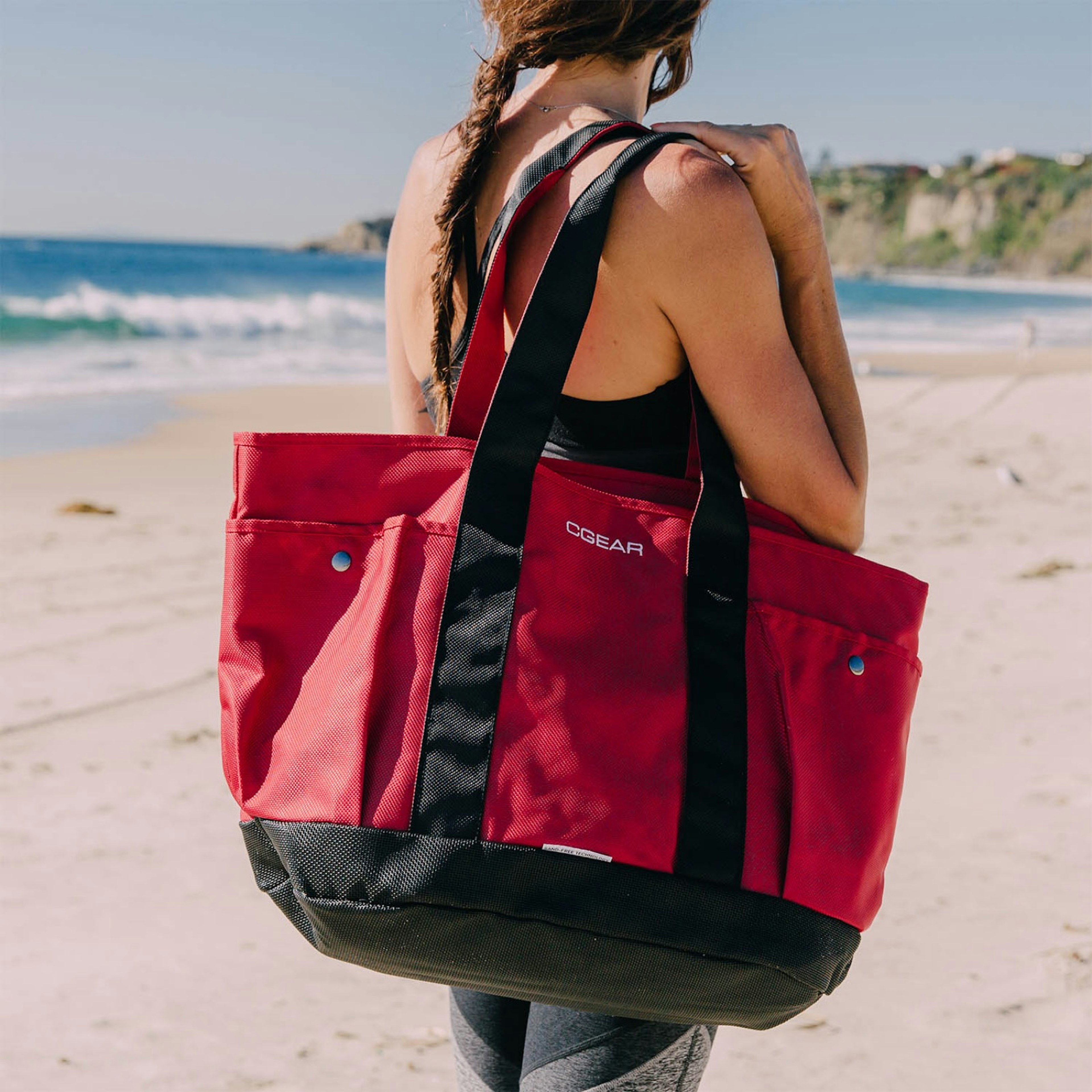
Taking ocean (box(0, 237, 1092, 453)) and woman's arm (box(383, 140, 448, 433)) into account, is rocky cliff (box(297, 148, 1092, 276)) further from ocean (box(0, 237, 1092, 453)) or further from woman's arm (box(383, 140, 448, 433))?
woman's arm (box(383, 140, 448, 433))

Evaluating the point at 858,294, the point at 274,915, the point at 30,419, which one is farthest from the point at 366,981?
the point at 858,294

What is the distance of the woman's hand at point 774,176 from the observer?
1.18m

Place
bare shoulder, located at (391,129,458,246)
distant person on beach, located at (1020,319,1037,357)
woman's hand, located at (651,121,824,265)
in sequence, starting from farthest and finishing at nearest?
distant person on beach, located at (1020,319,1037,357) → bare shoulder, located at (391,129,458,246) → woman's hand, located at (651,121,824,265)

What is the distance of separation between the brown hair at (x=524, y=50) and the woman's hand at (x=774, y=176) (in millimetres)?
140

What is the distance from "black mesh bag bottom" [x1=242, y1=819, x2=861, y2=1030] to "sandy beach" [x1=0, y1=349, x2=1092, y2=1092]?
1159 mm

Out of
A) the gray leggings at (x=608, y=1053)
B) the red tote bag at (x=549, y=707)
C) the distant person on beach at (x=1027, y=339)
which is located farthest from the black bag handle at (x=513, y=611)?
the distant person on beach at (x=1027, y=339)

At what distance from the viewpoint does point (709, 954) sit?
111 cm

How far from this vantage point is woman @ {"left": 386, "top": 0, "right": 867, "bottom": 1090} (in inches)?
43.6

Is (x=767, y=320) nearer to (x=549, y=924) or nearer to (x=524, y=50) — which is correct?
(x=524, y=50)

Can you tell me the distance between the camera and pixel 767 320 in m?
1.14

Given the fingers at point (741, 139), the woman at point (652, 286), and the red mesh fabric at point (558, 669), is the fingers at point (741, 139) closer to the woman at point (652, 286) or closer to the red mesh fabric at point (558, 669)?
the woman at point (652, 286)

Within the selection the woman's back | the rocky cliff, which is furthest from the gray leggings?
the rocky cliff

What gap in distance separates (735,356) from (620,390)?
0.13 m

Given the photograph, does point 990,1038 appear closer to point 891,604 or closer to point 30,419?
point 891,604
